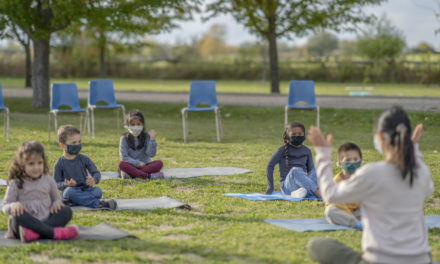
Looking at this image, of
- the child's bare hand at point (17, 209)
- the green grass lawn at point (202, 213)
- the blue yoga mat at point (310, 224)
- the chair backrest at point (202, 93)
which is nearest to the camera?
the green grass lawn at point (202, 213)

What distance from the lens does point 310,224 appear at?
5457mm

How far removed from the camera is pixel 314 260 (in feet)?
14.1

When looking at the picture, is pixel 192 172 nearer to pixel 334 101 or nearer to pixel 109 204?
pixel 109 204

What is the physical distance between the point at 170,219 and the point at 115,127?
10.1 meters

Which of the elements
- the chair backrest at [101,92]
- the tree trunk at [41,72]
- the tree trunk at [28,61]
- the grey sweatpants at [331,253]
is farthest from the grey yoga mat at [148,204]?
the tree trunk at [28,61]

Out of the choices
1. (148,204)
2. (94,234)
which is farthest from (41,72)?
(94,234)

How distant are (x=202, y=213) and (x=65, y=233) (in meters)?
1.57

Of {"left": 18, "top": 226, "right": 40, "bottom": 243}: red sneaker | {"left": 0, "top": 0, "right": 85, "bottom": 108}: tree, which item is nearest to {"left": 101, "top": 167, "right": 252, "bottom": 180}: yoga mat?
{"left": 18, "top": 226, "right": 40, "bottom": 243}: red sneaker

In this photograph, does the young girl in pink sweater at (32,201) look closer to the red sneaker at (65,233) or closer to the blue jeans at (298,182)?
the red sneaker at (65,233)

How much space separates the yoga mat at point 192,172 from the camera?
8.34 metres

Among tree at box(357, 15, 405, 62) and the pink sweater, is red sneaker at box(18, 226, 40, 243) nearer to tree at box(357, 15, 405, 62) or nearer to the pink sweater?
the pink sweater

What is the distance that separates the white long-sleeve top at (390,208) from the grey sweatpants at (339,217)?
167 centimetres

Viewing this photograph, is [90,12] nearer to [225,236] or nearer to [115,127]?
[115,127]

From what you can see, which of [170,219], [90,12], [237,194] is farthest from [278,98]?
[170,219]
